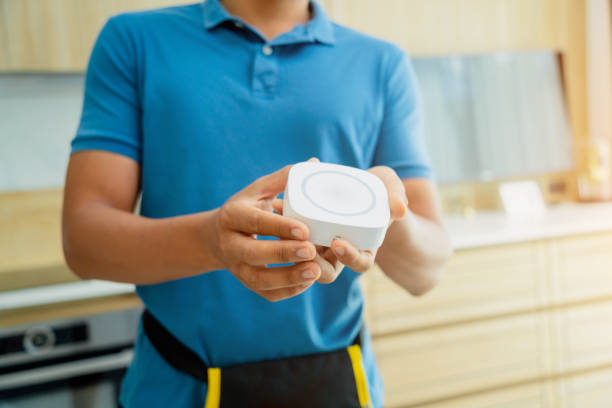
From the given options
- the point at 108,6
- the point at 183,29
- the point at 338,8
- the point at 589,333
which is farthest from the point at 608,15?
the point at 183,29

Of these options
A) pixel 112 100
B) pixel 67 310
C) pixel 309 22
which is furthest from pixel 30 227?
pixel 309 22

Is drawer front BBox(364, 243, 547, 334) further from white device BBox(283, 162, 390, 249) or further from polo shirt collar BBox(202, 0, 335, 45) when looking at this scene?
white device BBox(283, 162, 390, 249)

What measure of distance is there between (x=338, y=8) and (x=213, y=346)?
1718 millimetres

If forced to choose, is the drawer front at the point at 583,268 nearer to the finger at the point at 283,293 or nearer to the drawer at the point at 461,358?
the drawer at the point at 461,358

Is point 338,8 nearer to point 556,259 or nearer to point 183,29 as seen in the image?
point 556,259

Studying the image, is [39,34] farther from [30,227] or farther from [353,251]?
[353,251]

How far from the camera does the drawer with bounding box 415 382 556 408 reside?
67.9 inches

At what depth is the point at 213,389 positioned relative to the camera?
0.62m

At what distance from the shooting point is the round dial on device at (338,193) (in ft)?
1.48

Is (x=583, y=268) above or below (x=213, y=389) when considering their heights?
below

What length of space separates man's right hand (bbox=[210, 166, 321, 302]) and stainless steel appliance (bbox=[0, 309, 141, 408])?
0.86 m

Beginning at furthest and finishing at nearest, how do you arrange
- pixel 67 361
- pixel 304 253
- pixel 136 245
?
1. pixel 67 361
2. pixel 136 245
3. pixel 304 253

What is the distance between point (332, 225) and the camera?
432 mm

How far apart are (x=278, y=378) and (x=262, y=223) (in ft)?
0.99
